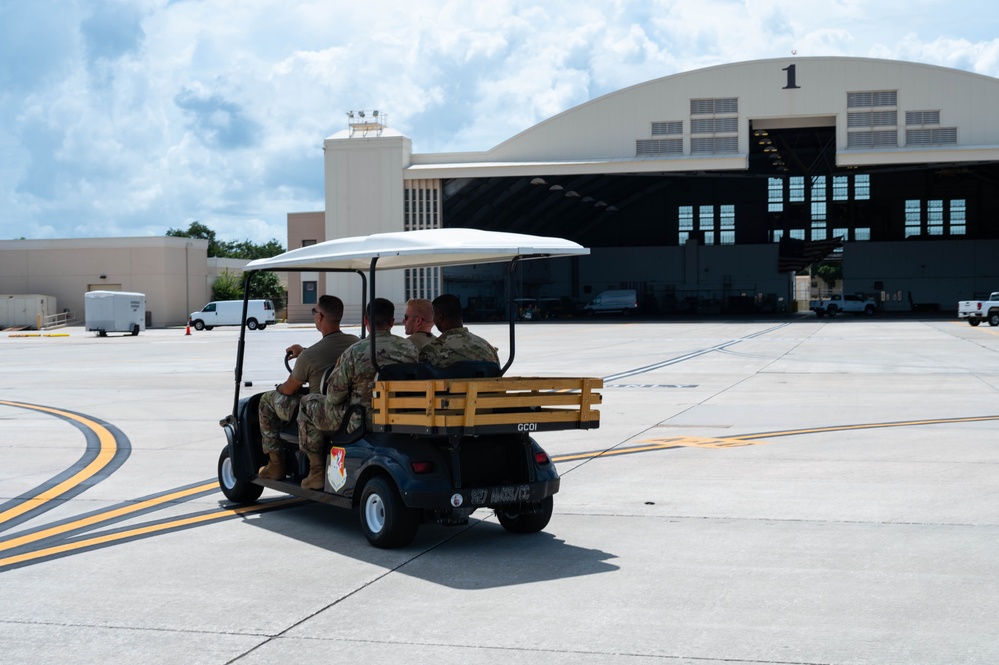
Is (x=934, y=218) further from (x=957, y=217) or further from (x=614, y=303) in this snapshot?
(x=614, y=303)

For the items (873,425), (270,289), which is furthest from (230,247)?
(873,425)

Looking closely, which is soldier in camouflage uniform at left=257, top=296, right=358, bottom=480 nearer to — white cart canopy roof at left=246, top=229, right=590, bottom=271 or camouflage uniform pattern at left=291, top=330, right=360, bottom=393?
camouflage uniform pattern at left=291, top=330, right=360, bottom=393

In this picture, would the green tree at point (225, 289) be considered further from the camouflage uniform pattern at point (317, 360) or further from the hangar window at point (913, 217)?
the camouflage uniform pattern at point (317, 360)

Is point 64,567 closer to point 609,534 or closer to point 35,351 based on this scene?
point 609,534

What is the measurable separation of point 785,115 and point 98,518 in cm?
5458

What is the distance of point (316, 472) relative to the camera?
7930 mm

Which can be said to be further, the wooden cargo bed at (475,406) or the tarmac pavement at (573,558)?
the wooden cargo bed at (475,406)

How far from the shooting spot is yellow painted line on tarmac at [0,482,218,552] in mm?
7574

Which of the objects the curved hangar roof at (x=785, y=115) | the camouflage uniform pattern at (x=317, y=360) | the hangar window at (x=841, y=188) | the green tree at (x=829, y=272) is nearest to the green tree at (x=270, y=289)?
the curved hangar roof at (x=785, y=115)

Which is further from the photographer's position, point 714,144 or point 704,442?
point 714,144

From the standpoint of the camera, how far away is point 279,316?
297 feet

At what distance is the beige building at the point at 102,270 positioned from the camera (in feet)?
243

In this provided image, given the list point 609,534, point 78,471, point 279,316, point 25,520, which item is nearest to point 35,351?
point 78,471

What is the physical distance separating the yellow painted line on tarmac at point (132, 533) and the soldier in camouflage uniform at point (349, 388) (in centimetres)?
101
